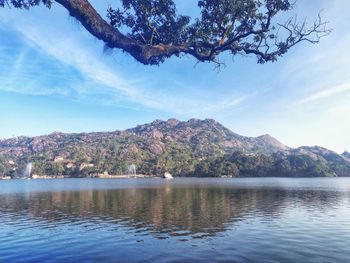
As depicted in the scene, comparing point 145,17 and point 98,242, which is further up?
point 145,17

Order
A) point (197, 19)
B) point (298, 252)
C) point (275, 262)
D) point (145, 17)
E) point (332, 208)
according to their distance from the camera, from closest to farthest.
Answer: point (145, 17)
point (197, 19)
point (275, 262)
point (298, 252)
point (332, 208)


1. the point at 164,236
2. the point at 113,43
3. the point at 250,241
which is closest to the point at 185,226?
the point at 164,236

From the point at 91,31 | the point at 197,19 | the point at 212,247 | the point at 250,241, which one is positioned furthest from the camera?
the point at 250,241

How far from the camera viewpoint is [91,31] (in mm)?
13688

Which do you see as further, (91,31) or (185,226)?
(185,226)

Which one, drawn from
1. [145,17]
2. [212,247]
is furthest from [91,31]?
[212,247]

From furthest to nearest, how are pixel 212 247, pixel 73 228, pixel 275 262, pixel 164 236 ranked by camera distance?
pixel 73 228 < pixel 164 236 < pixel 212 247 < pixel 275 262

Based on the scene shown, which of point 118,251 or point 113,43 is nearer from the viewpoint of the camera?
point 113,43

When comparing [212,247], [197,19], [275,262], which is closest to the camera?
[197,19]

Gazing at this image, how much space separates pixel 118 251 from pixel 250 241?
1458 centimetres

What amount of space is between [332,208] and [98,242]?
167 ft

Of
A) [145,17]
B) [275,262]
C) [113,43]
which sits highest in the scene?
[145,17]

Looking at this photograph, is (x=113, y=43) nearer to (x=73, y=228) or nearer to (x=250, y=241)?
(x=250, y=241)

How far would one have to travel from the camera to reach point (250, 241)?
1531 inches
